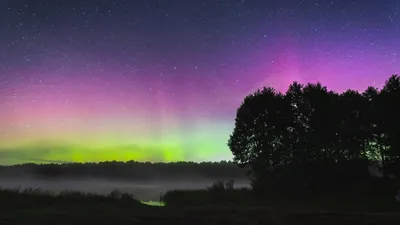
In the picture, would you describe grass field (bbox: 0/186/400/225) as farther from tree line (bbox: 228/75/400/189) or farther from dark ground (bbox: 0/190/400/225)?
tree line (bbox: 228/75/400/189)

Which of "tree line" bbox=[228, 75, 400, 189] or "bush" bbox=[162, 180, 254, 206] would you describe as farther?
"tree line" bbox=[228, 75, 400, 189]

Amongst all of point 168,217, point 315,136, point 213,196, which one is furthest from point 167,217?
point 315,136

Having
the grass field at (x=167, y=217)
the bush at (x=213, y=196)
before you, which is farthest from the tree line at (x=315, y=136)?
the grass field at (x=167, y=217)

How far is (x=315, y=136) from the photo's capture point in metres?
48.0

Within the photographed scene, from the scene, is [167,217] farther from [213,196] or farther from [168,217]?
[213,196]

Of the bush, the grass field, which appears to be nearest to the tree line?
the bush

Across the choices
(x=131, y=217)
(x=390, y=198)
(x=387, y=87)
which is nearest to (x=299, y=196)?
(x=390, y=198)

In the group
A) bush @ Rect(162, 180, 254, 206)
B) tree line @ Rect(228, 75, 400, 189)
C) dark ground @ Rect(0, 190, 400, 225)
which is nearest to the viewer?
dark ground @ Rect(0, 190, 400, 225)

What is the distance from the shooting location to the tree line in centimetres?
4700

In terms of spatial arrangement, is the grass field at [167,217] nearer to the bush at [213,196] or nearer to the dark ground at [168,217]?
the dark ground at [168,217]

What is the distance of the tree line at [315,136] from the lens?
154 ft

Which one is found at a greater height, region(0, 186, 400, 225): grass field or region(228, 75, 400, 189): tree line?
region(228, 75, 400, 189): tree line

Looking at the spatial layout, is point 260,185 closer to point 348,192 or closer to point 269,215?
point 348,192

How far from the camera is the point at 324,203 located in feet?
127
